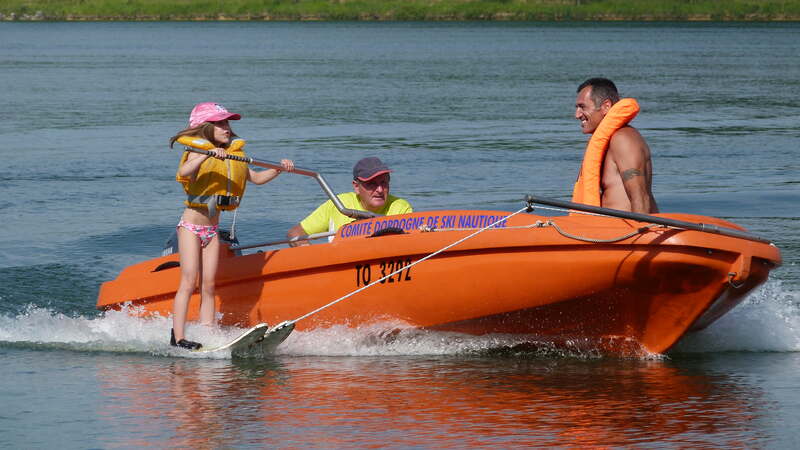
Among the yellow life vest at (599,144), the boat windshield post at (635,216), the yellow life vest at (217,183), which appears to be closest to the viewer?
the boat windshield post at (635,216)

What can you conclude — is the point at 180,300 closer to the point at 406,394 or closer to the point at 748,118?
the point at 406,394

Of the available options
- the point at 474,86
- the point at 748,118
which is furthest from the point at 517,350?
the point at 474,86

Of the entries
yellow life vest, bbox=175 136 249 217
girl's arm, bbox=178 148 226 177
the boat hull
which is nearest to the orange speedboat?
the boat hull

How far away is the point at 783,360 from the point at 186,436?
387 centimetres

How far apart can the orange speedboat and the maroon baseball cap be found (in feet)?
1.07

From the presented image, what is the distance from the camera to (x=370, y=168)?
26.7 feet

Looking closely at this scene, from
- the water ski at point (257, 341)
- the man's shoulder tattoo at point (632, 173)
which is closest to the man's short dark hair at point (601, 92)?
the man's shoulder tattoo at point (632, 173)

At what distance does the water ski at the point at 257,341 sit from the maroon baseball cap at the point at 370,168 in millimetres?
1054

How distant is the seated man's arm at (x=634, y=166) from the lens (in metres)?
7.31

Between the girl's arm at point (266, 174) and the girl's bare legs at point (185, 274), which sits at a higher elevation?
the girl's arm at point (266, 174)

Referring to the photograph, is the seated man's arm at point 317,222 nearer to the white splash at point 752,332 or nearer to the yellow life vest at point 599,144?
the yellow life vest at point 599,144

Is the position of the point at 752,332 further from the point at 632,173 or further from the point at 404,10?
the point at 404,10

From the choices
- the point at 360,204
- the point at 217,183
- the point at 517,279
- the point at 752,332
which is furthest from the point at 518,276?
the point at 752,332

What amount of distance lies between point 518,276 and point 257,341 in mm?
1719
